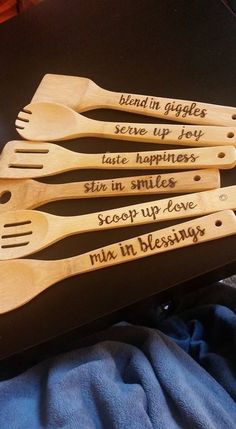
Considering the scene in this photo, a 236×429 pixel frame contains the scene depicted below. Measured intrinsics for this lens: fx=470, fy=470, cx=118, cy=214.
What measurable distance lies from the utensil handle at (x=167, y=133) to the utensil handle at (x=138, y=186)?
0.04 meters

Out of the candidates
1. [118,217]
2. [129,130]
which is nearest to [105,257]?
[118,217]

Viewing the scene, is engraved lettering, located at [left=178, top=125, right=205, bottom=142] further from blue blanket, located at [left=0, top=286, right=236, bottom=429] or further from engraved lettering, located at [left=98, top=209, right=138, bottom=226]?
blue blanket, located at [left=0, top=286, right=236, bottom=429]

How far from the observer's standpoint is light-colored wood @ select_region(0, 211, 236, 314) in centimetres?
46

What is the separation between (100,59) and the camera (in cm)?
61

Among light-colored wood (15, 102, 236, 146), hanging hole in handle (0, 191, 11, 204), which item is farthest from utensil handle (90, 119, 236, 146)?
hanging hole in handle (0, 191, 11, 204)

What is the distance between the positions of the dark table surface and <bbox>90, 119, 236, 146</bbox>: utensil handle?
11mm

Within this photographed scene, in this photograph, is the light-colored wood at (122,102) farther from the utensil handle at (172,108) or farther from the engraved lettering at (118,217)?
the engraved lettering at (118,217)

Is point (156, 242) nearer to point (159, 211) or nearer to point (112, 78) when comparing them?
point (159, 211)

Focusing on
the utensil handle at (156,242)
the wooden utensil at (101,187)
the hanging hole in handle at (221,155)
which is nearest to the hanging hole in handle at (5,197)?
the wooden utensil at (101,187)

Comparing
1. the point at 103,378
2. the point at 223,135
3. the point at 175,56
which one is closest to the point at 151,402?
the point at 103,378

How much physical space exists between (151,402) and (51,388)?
100 mm

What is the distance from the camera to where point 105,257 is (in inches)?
18.4

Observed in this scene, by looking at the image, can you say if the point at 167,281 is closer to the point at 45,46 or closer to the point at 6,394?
the point at 6,394

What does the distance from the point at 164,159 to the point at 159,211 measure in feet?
0.21
